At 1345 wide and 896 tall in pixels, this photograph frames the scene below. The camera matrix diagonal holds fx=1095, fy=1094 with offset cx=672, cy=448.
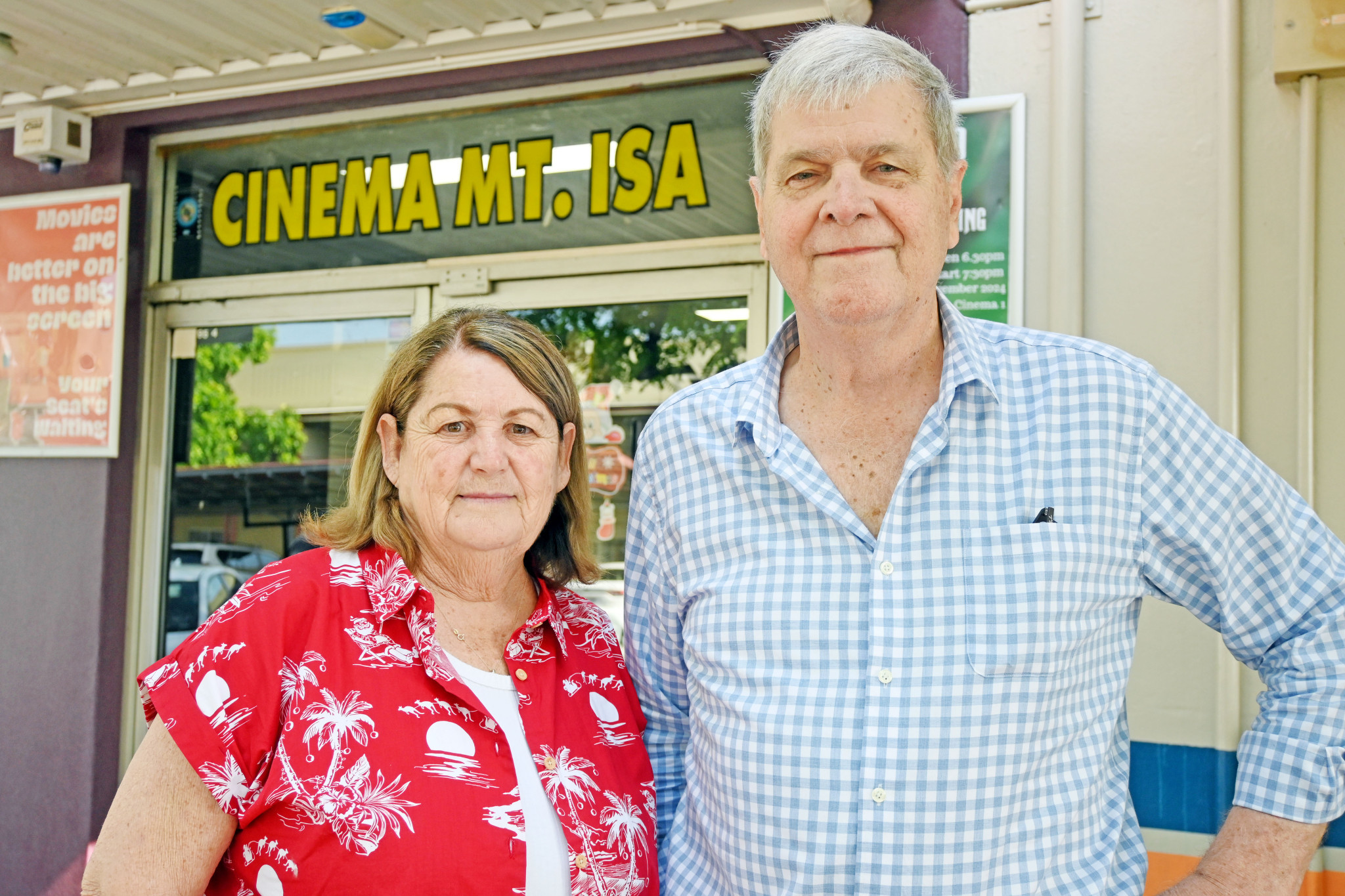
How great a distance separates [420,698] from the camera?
1.74m

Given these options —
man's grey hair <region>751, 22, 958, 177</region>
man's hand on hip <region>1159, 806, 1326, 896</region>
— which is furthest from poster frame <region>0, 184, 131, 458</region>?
man's hand on hip <region>1159, 806, 1326, 896</region>

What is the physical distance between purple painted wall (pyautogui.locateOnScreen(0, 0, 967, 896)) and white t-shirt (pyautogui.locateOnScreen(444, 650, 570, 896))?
9.88ft

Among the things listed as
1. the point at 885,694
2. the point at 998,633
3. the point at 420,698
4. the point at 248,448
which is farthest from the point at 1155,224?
the point at 248,448

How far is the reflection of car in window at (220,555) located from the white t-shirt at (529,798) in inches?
129

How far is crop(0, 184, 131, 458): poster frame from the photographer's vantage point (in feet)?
15.0

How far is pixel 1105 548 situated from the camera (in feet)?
5.38

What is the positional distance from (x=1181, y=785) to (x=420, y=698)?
2245 mm

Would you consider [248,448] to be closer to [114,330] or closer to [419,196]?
[114,330]

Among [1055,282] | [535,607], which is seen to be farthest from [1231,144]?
[535,607]

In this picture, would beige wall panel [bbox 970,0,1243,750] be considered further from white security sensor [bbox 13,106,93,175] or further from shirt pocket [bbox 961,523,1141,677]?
white security sensor [bbox 13,106,93,175]

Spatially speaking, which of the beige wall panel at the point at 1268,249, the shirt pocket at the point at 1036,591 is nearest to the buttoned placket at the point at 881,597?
the shirt pocket at the point at 1036,591

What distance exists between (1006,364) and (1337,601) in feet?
1.95

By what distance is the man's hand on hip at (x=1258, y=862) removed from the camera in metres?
1.63

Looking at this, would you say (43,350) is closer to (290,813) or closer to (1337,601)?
(290,813)
